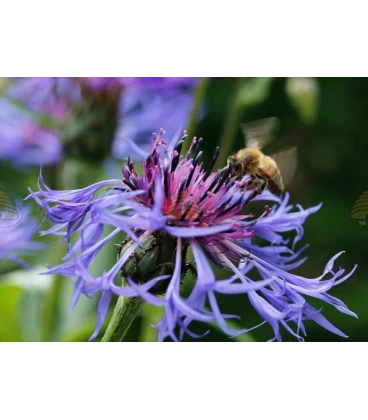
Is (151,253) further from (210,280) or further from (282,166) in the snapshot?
(282,166)

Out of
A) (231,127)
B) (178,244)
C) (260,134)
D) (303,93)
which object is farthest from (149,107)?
(178,244)

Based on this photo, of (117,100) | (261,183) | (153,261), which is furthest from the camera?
(117,100)

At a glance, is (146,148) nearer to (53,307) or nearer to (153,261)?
(53,307)

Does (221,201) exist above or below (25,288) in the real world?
above

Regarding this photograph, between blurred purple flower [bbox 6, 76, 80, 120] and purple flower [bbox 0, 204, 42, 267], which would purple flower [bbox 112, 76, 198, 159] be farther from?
purple flower [bbox 0, 204, 42, 267]

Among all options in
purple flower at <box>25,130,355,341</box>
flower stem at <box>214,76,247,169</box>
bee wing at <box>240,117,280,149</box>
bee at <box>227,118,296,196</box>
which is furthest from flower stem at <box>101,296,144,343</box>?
flower stem at <box>214,76,247,169</box>
